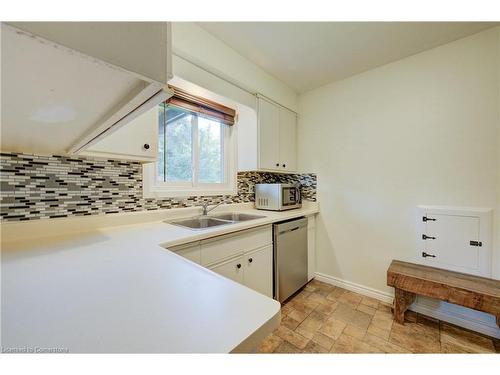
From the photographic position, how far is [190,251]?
1.19 m

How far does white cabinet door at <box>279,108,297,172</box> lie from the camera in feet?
7.78

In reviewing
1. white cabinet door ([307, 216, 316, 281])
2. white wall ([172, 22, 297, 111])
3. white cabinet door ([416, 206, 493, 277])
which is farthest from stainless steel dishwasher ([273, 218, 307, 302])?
white wall ([172, 22, 297, 111])

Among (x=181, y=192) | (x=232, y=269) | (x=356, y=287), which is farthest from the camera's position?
(x=356, y=287)

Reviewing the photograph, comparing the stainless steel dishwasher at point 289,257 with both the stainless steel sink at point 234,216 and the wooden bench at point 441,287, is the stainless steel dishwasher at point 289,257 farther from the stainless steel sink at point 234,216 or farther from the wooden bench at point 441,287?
the wooden bench at point 441,287

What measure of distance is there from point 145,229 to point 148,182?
422 millimetres

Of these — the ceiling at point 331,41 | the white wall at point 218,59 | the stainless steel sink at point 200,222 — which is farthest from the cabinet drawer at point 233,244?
the ceiling at point 331,41

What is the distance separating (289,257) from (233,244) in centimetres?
76

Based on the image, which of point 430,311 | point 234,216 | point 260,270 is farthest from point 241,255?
point 430,311

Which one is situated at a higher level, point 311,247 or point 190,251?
point 190,251

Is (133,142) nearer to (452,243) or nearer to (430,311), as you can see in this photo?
(452,243)

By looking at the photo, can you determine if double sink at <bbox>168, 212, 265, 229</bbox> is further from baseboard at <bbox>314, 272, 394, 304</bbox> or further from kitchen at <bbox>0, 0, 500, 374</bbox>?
baseboard at <bbox>314, 272, 394, 304</bbox>

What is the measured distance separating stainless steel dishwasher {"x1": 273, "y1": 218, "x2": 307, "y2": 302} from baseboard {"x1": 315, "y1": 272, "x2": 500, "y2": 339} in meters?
0.42
